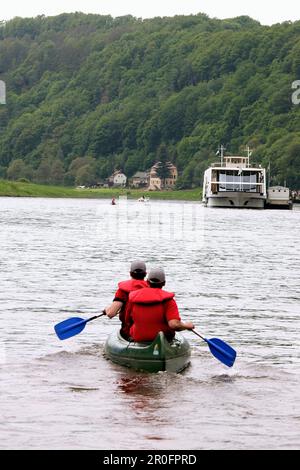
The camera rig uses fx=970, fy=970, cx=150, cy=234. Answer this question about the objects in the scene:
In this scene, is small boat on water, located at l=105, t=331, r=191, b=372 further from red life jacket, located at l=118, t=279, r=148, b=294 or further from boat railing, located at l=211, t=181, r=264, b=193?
boat railing, located at l=211, t=181, r=264, b=193

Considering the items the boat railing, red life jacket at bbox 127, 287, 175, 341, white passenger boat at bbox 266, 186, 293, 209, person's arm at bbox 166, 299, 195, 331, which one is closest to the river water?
red life jacket at bbox 127, 287, 175, 341

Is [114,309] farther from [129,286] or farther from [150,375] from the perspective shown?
[150,375]

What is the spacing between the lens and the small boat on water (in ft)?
61.9

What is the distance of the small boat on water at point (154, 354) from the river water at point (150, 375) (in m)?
0.19

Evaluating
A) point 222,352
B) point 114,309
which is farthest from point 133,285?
point 222,352

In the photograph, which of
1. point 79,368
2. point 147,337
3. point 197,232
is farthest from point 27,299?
point 197,232

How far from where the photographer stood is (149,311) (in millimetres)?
18797

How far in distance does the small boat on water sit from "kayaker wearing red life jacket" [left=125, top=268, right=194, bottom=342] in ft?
0.88

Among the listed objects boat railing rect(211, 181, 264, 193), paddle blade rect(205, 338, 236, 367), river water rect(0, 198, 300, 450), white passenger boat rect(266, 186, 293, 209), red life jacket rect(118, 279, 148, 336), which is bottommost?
white passenger boat rect(266, 186, 293, 209)

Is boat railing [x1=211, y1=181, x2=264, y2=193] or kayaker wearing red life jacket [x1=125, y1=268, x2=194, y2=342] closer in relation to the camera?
kayaker wearing red life jacket [x1=125, y1=268, x2=194, y2=342]

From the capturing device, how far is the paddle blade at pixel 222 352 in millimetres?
20188
